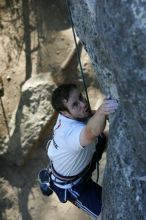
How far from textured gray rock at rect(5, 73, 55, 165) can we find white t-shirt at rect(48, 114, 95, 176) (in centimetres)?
201

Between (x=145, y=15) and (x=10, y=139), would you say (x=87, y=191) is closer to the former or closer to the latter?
(x=145, y=15)

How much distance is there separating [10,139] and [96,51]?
113 inches

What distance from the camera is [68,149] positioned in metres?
3.39

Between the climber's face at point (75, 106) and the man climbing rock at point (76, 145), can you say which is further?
the climber's face at point (75, 106)

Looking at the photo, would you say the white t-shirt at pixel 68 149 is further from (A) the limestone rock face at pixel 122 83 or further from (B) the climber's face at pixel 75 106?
(A) the limestone rock face at pixel 122 83

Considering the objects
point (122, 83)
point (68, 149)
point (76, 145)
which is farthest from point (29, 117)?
point (122, 83)

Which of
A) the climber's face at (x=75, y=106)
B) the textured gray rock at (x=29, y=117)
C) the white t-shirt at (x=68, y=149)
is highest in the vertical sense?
the climber's face at (x=75, y=106)

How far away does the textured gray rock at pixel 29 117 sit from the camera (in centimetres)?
566

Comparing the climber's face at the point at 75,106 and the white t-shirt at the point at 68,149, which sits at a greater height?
the climber's face at the point at 75,106

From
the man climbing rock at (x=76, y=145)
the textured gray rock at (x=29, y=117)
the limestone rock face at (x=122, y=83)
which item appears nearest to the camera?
the limestone rock face at (x=122, y=83)

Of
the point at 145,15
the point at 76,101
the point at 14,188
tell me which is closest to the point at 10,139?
the point at 14,188

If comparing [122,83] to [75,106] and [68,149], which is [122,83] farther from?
[68,149]

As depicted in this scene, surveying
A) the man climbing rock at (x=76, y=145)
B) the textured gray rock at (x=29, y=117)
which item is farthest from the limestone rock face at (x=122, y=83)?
the textured gray rock at (x=29, y=117)

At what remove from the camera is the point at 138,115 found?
A: 8.47 ft
